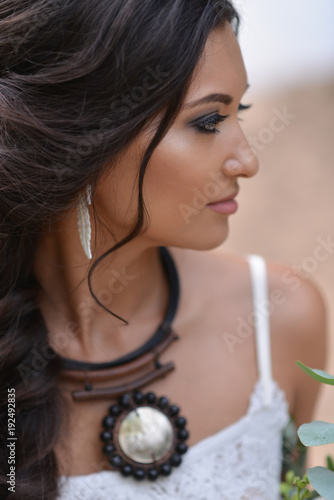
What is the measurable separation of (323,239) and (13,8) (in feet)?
9.71

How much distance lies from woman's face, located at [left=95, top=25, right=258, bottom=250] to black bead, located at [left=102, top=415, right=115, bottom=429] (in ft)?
1.54

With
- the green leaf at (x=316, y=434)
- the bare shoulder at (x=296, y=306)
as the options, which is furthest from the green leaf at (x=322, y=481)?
the bare shoulder at (x=296, y=306)

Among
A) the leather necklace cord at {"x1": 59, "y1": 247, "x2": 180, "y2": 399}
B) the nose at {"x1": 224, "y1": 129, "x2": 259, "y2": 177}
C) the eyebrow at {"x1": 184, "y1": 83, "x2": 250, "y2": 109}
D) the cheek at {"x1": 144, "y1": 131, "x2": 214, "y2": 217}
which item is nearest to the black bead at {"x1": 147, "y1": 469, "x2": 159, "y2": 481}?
the leather necklace cord at {"x1": 59, "y1": 247, "x2": 180, "y2": 399}

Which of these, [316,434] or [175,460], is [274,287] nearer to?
[175,460]

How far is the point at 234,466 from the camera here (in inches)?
62.8

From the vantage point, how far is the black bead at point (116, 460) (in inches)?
58.1

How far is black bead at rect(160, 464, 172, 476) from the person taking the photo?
150 centimetres

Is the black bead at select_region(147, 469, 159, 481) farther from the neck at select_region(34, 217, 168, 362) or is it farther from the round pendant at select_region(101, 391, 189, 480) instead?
the neck at select_region(34, 217, 168, 362)

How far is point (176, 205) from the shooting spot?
1358 millimetres

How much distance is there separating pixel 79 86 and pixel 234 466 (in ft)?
3.44

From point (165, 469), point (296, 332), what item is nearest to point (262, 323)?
point (296, 332)

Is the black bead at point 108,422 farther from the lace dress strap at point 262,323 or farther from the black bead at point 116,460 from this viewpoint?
the lace dress strap at point 262,323

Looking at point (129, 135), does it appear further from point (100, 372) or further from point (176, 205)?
point (100, 372)

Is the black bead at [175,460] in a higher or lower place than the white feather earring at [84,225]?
lower
